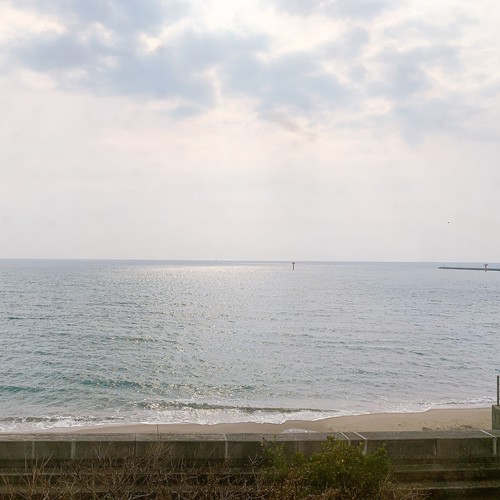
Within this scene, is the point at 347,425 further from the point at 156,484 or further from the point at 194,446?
the point at 156,484

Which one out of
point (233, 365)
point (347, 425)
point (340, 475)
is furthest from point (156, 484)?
point (233, 365)

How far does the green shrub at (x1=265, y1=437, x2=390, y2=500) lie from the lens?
6262 millimetres

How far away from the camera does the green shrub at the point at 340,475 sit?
626cm

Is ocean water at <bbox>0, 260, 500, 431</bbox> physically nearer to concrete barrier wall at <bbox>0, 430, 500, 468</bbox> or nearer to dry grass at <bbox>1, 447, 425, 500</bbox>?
concrete barrier wall at <bbox>0, 430, 500, 468</bbox>

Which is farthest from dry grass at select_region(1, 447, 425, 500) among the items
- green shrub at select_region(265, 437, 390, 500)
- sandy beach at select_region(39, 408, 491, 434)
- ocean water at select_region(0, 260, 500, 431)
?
ocean water at select_region(0, 260, 500, 431)

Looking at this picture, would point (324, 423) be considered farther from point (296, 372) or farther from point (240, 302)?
point (240, 302)

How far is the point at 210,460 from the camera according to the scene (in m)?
7.72

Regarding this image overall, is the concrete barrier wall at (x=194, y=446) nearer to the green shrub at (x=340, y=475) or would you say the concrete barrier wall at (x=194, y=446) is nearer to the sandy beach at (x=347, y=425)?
the green shrub at (x=340, y=475)

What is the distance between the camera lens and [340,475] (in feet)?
21.1

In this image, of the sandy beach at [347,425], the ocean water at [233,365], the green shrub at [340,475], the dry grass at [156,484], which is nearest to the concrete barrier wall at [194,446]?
the dry grass at [156,484]

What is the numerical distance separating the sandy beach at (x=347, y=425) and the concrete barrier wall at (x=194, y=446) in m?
8.85

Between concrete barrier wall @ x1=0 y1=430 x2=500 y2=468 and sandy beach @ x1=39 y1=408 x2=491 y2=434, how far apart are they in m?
8.85

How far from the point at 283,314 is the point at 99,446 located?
51.3 metres

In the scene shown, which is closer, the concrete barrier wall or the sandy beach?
the concrete barrier wall
